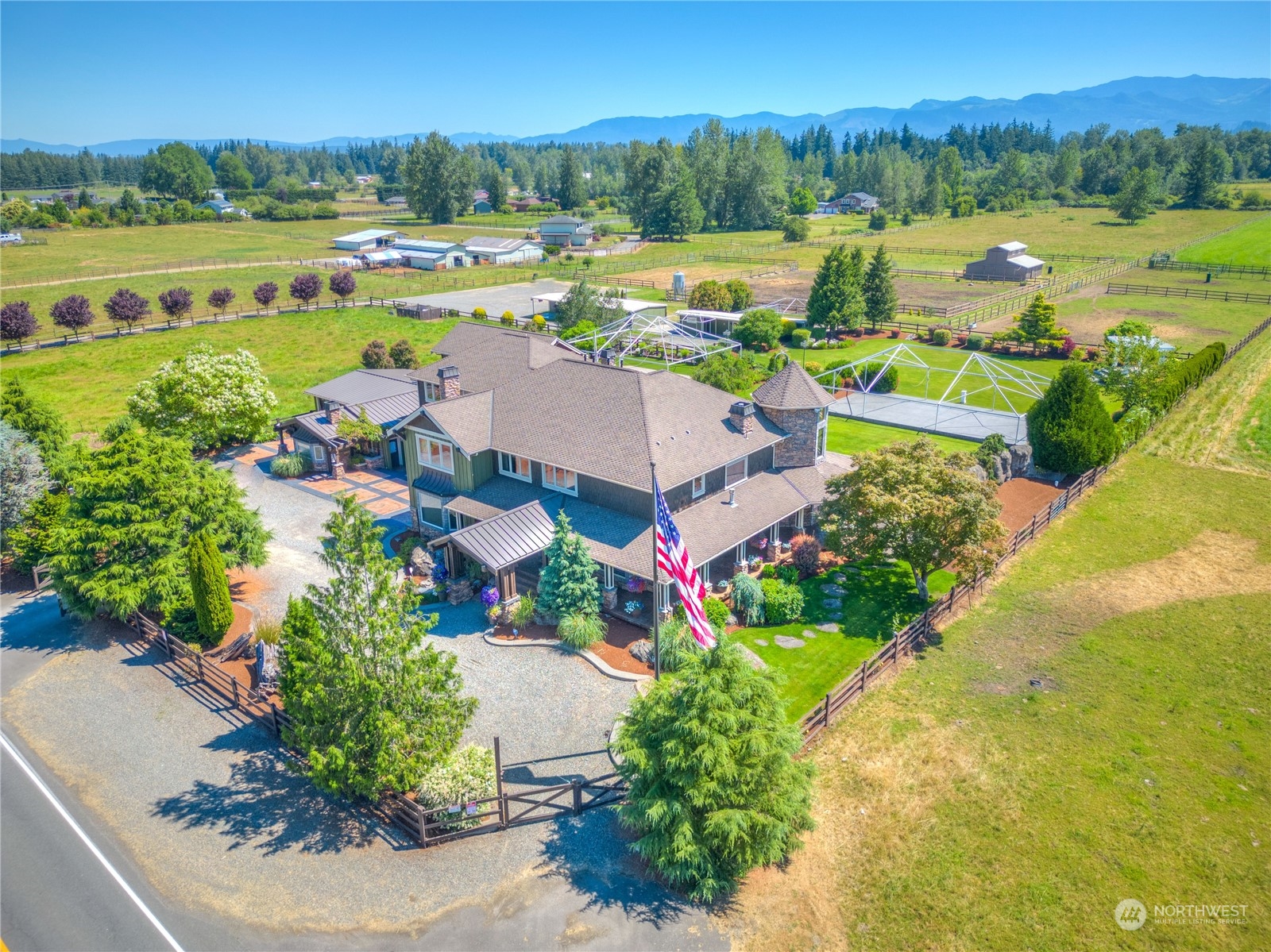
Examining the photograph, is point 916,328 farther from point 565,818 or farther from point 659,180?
point 659,180

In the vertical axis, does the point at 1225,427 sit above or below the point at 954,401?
below

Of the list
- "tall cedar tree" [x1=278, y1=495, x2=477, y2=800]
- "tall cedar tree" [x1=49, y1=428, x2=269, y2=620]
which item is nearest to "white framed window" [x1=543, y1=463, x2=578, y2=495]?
"tall cedar tree" [x1=49, y1=428, x2=269, y2=620]

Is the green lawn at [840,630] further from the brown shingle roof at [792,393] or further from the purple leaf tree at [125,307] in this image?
the purple leaf tree at [125,307]

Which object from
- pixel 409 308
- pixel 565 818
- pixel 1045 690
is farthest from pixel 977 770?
pixel 409 308

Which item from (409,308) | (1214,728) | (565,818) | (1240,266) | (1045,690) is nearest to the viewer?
(565,818)

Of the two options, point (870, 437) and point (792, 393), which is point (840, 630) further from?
point (870, 437)

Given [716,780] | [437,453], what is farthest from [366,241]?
[716,780]

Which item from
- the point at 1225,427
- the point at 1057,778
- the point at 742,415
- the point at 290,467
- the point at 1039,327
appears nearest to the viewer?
the point at 1057,778
